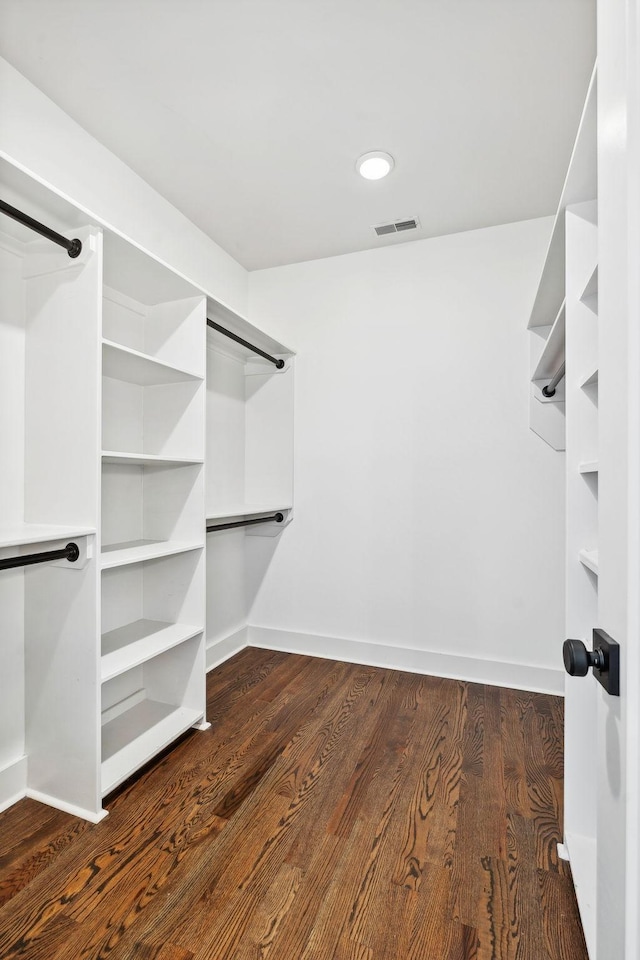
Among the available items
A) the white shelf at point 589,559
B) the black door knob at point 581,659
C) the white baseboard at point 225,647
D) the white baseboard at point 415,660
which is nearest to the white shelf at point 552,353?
the white shelf at point 589,559

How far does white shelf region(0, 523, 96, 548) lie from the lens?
4.33ft

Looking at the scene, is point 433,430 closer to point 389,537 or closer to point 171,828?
point 389,537

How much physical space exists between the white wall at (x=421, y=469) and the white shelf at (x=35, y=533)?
1.63 m

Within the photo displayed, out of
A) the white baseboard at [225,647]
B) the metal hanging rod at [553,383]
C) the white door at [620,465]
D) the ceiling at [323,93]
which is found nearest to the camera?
the white door at [620,465]

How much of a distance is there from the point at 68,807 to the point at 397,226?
9.66ft

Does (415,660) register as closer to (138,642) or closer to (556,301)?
(138,642)

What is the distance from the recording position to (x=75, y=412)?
158 centimetres

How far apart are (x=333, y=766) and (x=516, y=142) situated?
2.63 m

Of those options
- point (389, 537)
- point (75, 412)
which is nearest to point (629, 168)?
point (75, 412)

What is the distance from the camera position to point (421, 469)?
2746mm

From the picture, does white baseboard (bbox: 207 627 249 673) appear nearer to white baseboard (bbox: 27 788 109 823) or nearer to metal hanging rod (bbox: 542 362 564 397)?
Answer: white baseboard (bbox: 27 788 109 823)

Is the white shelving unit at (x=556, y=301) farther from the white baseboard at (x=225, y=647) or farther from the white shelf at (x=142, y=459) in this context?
the white baseboard at (x=225, y=647)

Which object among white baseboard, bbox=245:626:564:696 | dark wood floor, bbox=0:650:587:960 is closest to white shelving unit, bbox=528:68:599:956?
dark wood floor, bbox=0:650:587:960

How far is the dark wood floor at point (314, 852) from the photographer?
1.15 metres
